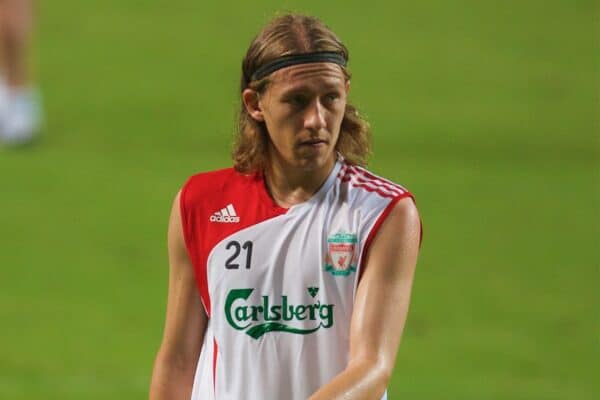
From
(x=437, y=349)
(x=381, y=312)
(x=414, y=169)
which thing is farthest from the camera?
(x=414, y=169)

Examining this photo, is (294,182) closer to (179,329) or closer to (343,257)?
(343,257)

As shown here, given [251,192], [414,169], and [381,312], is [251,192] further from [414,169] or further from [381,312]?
[414,169]

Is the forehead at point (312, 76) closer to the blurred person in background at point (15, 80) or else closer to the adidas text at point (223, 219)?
the adidas text at point (223, 219)

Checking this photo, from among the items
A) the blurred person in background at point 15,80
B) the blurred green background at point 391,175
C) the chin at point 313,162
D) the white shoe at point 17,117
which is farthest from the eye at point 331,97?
the white shoe at point 17,117

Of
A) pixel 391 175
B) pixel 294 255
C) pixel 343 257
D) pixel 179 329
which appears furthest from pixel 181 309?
pixel 391 175

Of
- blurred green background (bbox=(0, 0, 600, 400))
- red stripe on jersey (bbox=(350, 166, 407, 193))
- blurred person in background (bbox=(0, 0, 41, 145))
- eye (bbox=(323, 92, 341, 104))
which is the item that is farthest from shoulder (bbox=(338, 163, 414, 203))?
blurred person in background (bbox=(0, 0, 41, 145))

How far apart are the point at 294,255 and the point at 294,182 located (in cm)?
21

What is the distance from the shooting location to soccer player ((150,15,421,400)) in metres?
3.66

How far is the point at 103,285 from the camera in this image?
28.8 ft

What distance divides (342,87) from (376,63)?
9187 millimetres

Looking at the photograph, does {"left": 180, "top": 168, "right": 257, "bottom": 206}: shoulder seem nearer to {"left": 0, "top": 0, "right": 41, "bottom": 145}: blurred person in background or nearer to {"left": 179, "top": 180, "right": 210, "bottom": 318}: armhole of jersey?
{"left": 179, "top": 180, "right": 210, "bottom": 318}: armhole of jersey

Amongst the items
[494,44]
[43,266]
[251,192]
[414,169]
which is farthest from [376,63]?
[251,192]

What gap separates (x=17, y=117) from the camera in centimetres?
1106

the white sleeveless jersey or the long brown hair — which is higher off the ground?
the long brown hair
